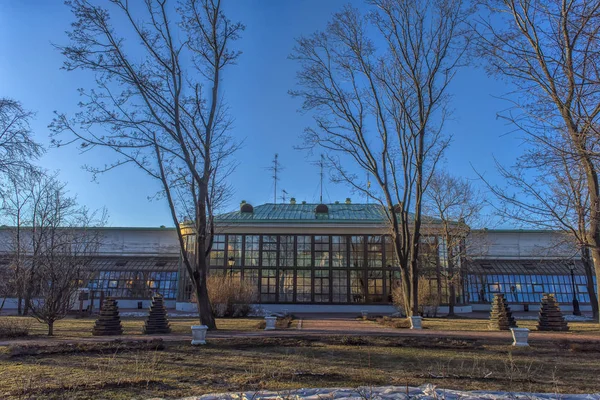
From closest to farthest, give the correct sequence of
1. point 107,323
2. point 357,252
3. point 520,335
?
point 520,335 < point 107,323 < point 357,252

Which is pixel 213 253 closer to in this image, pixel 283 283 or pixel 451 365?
pixel 283 283

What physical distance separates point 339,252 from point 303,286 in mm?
3724

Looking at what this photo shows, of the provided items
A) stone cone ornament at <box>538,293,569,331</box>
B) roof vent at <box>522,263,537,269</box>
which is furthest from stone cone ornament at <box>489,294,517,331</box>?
roof vent at <box>522,263,537,269</box>

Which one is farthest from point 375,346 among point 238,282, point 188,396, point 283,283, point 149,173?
point 283,283

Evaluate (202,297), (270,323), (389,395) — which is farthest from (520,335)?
(202,297)

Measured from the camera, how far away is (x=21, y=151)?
496 inches

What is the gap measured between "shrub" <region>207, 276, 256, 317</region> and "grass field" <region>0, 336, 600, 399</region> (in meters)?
11.1

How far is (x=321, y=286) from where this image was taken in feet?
107

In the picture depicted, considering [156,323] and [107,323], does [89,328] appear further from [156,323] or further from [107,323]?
[156,323]

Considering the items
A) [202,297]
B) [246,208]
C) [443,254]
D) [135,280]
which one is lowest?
[202,297]

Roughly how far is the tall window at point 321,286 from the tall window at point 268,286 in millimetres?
3089

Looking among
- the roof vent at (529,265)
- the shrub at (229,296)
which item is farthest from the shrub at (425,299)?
the roof vent at (529,265)

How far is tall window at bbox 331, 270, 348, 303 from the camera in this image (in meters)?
32.4

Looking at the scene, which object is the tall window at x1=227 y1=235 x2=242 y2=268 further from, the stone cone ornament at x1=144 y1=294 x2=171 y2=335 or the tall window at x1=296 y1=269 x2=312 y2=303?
the stone cone ornament at x1=144 y1=294 x2=171 y2=335
